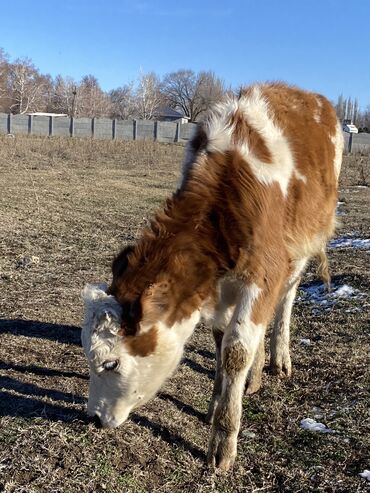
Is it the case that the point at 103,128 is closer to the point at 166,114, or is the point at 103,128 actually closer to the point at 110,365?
the point at 166,114

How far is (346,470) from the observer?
3.38 metres

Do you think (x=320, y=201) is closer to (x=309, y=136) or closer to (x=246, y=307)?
(x=309, y=136)

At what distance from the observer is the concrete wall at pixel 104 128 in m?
42.6

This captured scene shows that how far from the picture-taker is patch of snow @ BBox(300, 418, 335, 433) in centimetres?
382

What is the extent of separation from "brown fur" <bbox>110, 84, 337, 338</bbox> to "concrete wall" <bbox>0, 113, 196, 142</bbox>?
130 ft

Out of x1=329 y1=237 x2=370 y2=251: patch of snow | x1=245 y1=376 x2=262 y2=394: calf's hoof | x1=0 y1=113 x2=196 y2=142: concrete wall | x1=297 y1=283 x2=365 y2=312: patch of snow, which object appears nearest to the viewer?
x1=245 y1=376 x2=262 y2=394: calf's hoof

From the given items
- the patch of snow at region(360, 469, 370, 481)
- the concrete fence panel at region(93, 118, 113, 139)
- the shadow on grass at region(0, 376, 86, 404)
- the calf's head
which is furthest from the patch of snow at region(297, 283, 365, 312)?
the concrete fence panel at region(93, 118, 113, 139)

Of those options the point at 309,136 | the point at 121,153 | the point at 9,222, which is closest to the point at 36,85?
the point at 121,153

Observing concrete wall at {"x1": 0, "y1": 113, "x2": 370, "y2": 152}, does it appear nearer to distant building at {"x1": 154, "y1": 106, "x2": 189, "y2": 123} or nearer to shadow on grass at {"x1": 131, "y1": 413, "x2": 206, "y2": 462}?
distant building at {"x1": 154, "y1": 106, "x2": 189, "y2": 123}

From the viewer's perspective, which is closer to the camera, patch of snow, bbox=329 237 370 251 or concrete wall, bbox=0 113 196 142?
patch of snow, bbox=329 237 370 251

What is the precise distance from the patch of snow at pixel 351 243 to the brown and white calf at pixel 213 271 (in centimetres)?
546

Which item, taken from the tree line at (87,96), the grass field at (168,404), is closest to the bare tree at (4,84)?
the tree line at (87,96)

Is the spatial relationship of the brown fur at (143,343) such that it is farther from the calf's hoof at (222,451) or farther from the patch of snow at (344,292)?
the patch of snow at (344,292)

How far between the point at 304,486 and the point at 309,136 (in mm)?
2486
